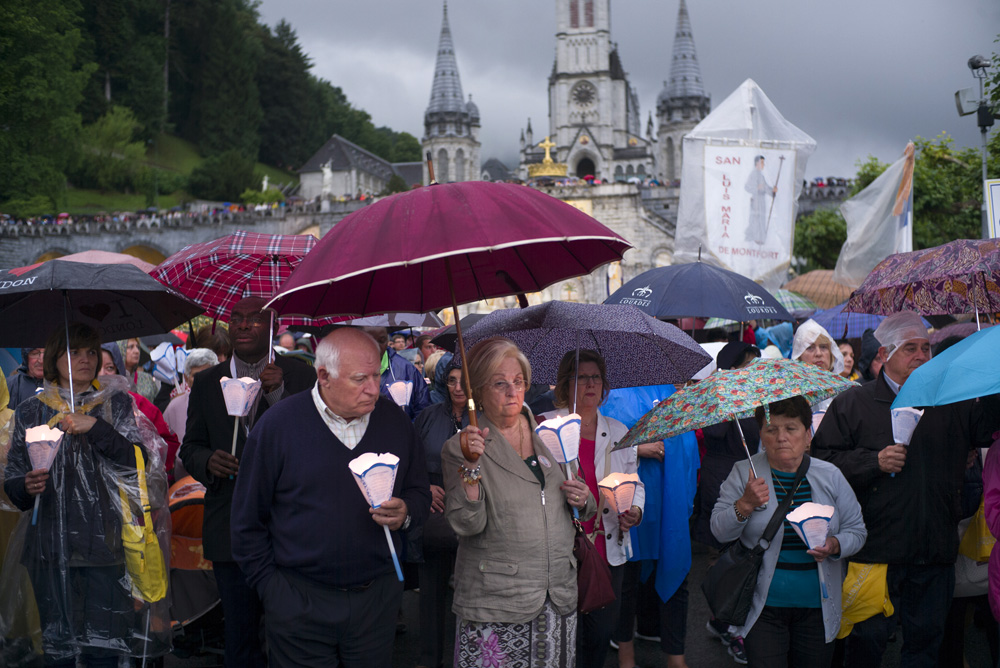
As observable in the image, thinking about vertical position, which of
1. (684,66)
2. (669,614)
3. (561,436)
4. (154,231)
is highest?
(684,66)

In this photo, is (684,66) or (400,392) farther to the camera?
(684,66)

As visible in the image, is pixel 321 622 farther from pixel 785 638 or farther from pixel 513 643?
pixel 785 638

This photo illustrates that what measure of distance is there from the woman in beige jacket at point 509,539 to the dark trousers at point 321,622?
0.34m

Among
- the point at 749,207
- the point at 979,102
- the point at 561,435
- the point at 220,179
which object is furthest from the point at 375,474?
the point at 220,179

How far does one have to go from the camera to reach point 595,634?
414 cm

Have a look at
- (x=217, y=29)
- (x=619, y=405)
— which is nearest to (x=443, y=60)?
(x=217, y=29)

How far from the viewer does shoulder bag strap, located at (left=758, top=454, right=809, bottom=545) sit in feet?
12.3

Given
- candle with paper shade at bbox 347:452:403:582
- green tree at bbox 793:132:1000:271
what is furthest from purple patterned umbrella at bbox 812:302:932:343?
green tree at bbox 793:132:1000:271

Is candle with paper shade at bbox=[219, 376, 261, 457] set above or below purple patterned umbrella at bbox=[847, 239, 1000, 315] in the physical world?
below

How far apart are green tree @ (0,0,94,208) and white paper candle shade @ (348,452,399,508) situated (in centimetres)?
4169

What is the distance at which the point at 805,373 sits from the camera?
12.3ft

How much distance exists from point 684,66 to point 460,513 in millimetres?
86884

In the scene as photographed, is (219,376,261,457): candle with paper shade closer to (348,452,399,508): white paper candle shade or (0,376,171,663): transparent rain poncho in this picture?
(0,376,171,663): transparent rain poncho

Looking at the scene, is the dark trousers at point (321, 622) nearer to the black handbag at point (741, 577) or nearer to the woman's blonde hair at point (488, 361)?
the woman's blonde hair at point (488, 361)
